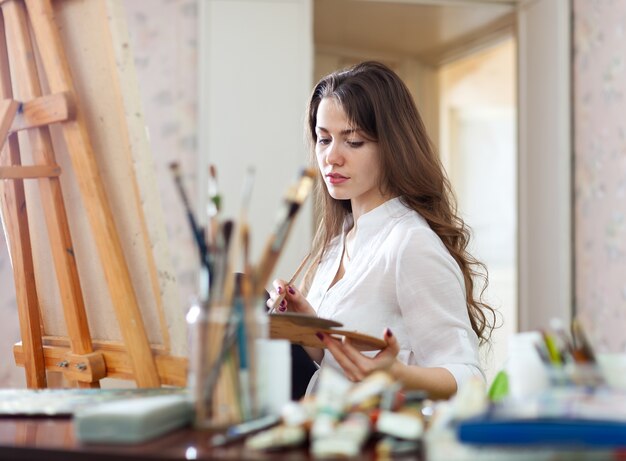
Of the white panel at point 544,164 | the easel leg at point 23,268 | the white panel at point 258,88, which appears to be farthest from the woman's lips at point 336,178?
the white panel at point 544,164

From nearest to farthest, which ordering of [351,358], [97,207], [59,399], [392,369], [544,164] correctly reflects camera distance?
1. [59,399]
2. [351,358]
3. [392,369]
4. [97,207]
5. [544,164]

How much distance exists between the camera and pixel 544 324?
362 centimetres

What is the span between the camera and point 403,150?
1.75 m

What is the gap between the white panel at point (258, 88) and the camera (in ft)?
11.8

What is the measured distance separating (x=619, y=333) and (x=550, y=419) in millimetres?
2784

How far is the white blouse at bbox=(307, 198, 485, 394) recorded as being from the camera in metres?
1.52

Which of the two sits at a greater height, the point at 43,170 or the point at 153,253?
the point at 43,170

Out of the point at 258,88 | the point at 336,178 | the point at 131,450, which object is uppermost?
the point at 258,88

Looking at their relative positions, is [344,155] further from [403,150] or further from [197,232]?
[197,232]

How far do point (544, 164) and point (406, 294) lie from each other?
2.34 m

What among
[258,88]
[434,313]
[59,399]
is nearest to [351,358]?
[434,313]

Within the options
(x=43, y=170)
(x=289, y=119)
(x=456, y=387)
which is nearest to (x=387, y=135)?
(x=456, y=387)

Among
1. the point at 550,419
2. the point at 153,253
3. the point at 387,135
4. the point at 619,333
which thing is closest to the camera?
the point at 550,419

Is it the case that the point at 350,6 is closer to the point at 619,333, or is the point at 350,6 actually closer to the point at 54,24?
the point at 619,333
